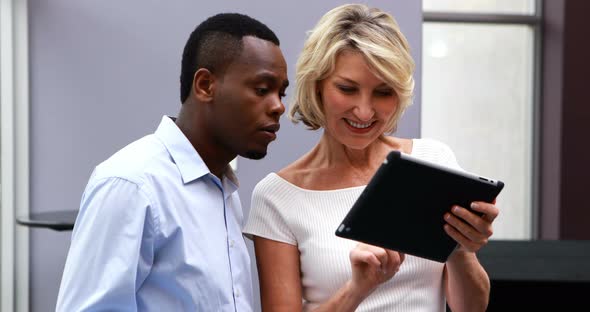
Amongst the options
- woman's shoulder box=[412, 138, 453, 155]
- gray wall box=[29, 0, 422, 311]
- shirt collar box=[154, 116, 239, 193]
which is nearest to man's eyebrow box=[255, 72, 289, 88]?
shirt collar box=[154, 116, 239, 193]

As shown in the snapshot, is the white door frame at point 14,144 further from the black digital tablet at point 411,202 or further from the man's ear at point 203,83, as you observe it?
the black digital tablet at point 411,202

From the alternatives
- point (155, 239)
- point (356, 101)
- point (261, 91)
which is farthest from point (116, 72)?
point (155, 239)

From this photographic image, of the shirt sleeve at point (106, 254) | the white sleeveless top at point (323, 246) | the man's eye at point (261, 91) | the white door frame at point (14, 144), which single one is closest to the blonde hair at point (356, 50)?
the white sleeveless top at point (323, 246)

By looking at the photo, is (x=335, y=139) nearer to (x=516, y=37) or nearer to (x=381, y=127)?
(x=381, y=127)

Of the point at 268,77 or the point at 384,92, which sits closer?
the point at 268,77

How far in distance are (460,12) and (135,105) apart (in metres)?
3.42

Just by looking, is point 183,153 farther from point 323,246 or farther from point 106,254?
point 323,246

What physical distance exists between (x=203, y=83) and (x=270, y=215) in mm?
396

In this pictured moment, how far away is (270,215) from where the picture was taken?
5.65 ft

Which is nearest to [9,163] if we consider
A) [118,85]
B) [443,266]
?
[118,85]

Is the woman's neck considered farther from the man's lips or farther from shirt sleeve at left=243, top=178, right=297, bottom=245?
the man's lips

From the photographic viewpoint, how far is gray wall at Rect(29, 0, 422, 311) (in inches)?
109

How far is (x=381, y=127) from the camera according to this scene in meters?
1.70

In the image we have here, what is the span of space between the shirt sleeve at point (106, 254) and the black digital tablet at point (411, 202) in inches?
15.8
